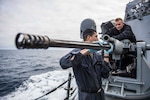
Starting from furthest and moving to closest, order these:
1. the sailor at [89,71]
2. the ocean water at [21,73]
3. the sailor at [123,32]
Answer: the ocean water at [21,73] → the sailor at [123,32] → the sailor at [89,71]

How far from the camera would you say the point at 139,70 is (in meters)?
3.23

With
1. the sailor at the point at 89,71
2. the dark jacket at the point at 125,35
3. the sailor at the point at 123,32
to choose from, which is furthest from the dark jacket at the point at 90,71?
the sailor at the point at 123,32

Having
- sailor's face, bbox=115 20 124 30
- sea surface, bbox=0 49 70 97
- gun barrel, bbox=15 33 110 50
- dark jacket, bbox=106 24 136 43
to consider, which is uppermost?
sailor's face, bbox=115 20 124 30

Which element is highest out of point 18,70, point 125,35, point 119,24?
point 119,24

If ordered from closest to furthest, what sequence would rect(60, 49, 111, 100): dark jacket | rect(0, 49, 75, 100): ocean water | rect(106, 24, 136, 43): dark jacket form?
1. rect(60, 49, 111, 100): dark jacket
2. rect(106, 24, 136, 43): dark jacket
3. rect(0, 49, 75, 100): ocean water

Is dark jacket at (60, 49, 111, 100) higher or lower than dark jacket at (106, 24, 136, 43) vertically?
lower

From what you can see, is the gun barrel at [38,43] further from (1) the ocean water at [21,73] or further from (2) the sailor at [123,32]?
(2) the sailor at [123,32]

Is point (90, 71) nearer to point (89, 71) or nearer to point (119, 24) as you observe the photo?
point (89, 71)

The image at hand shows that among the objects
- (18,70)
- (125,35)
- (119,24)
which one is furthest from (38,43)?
(18,70)

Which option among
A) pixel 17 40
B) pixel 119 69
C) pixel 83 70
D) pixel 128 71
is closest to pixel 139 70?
pixel 128 71

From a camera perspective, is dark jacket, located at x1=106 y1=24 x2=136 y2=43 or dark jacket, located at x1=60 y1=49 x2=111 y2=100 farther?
dark jacket, located at x1=106 y1=24 x2=136 y2=43

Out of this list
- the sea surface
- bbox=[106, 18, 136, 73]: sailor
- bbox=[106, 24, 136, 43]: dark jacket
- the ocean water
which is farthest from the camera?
the sea surface

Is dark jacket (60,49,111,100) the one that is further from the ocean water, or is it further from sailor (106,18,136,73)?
sailor (106,18,136,73)

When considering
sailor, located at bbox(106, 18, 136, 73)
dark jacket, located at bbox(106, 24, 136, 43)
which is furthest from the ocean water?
sailor, located at bbox(106, 18, 136, 73)
